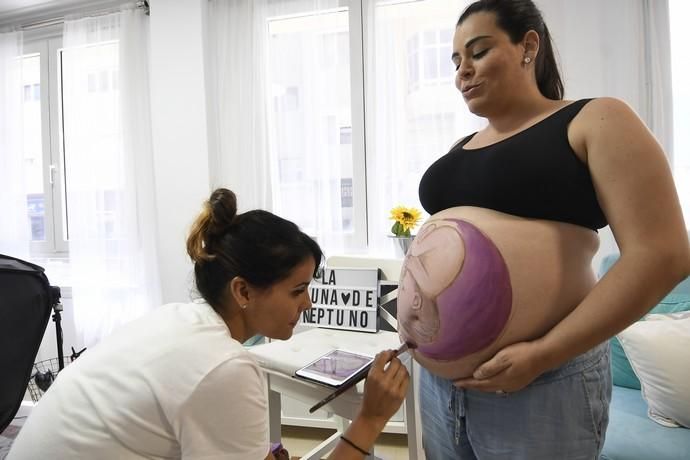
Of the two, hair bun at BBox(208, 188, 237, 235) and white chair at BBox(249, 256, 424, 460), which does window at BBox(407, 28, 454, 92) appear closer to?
white chair at BBox(249, 256, 424, 460)

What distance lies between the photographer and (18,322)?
1.12m

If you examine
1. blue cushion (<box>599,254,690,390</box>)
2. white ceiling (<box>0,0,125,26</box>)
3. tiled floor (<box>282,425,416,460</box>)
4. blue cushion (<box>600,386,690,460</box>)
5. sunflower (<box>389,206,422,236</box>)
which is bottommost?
tiled floor (<box>282,425,416,460</box>)

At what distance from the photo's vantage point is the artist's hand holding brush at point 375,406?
78 cm

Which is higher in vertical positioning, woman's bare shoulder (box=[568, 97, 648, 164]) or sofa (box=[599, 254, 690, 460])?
woman's bare shoulder (box=[568, 97, 648, 164])

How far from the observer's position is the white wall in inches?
90.0

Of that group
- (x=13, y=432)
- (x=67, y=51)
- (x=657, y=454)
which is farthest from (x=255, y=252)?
(x=67, y=51)

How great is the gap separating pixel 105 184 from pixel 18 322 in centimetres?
159

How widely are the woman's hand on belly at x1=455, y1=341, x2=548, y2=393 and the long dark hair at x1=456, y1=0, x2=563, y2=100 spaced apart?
47 cm

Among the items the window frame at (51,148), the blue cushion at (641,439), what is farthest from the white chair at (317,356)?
the window frame at (51,148)

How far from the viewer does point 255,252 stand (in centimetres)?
A: 78

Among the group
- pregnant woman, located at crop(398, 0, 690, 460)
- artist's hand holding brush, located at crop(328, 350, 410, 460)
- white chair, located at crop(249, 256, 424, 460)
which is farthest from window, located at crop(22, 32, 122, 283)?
pregnant woman, located at crop(398, 0, 690, 460)

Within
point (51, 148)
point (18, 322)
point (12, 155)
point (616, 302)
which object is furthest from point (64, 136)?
point (616, 302)

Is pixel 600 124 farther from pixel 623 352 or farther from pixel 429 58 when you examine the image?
pixel 429 58

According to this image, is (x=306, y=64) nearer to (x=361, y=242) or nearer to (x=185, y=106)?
(x=185, y=106)
